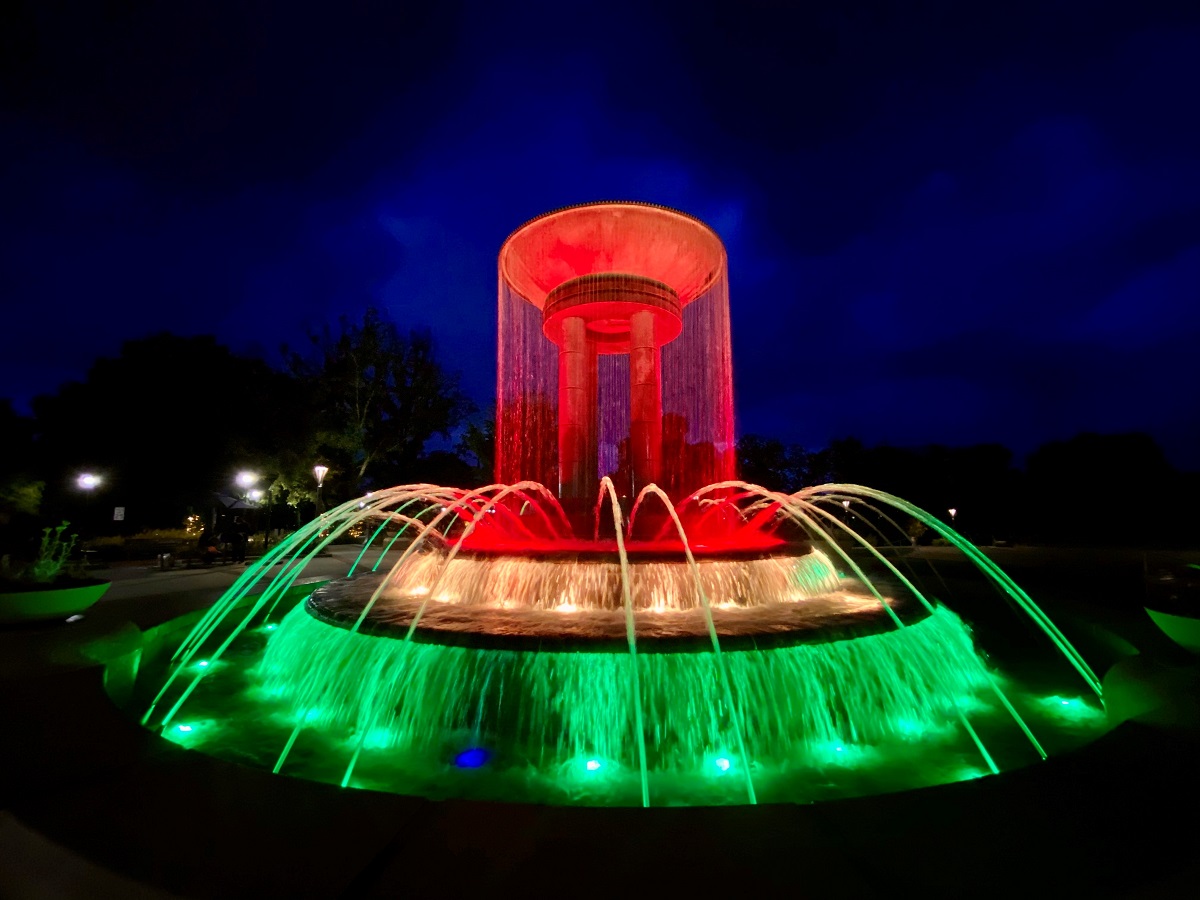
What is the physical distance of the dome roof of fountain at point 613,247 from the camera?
1223 cm

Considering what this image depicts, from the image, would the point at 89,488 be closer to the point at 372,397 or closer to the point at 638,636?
the point at 372,397

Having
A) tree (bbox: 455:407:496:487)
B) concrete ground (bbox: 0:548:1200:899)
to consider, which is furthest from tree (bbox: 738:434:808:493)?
concrete ground (bbox: 0:548:1200:899)

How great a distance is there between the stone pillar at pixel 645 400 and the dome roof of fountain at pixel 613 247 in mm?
1289

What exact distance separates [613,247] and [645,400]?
3.31 metres

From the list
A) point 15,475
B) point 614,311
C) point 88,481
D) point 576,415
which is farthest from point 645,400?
point 88,481

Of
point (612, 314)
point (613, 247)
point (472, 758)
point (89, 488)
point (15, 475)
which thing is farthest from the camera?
point (89, 488)

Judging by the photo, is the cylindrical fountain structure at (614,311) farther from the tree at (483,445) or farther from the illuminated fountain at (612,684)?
the tree at (483,445)

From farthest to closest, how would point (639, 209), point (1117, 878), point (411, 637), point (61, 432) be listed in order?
point (61, 432), point (639, 209), point (411, 637), point (1117, 878)

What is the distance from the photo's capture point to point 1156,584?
24.6ft

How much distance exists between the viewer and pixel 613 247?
12789 millimetres

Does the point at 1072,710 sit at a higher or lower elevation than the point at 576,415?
lower

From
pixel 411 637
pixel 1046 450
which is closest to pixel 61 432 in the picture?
pixel 411 637

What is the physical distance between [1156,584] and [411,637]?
8865 mm

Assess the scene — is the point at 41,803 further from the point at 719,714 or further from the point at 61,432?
the point at 61,432
